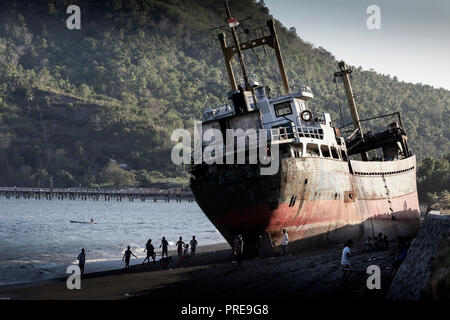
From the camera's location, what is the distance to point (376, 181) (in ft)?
151

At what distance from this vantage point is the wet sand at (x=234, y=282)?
19.8 m

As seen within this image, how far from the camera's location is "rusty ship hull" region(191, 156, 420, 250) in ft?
106

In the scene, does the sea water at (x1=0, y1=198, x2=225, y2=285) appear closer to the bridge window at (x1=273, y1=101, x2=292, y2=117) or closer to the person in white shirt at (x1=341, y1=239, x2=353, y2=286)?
the bridge window at (x1=273, y1=101, x2=292, y2=117)

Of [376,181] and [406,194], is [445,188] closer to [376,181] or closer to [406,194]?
[406,194]

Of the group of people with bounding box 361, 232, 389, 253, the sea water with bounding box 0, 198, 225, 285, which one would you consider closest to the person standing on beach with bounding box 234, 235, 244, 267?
the group of people with bounding box 361, 232, 389, 253

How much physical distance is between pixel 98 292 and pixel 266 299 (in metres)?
8.69

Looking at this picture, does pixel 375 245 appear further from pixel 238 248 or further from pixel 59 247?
pixel 59 247

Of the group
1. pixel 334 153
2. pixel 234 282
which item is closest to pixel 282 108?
pixel 334 153

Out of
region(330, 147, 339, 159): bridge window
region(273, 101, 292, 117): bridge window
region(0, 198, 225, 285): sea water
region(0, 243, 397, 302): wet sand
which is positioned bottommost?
region(0, 198, 225, 285): sea water

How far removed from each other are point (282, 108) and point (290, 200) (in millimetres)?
10201

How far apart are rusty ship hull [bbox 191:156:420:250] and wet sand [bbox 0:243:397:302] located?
2.51 m

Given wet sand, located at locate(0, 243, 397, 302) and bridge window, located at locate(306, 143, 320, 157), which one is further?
bridge window, located at locate(306, 143, 320, 157)

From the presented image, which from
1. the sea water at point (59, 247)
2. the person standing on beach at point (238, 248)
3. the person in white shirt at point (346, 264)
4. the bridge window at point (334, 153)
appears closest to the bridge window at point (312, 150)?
the bridge window at point (334, 153)
